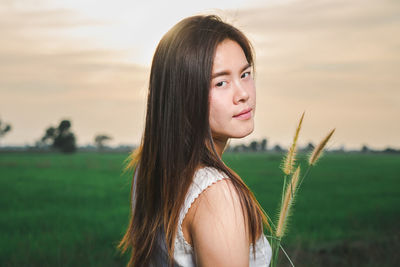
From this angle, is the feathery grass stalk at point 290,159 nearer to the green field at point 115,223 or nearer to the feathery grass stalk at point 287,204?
the feathery grass stalk at point 287,204

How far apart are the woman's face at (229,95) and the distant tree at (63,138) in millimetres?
48783

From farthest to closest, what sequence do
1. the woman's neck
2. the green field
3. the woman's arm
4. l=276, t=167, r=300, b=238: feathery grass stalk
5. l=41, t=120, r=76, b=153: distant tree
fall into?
l=41, t=120, r=76, b=153: distant tree, the green field, the woman's neck, l=276, t=167, r=300, b=238: feathery grass stalk, the woman's arm

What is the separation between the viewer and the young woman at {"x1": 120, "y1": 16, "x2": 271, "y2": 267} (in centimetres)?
120

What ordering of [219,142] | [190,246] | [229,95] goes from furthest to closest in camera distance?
[219,142] < [229,95] < [190,246]

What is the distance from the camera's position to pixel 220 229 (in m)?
1.17

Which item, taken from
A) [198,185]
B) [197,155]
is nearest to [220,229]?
[198,185]

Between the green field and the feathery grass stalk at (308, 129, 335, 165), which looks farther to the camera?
the green field

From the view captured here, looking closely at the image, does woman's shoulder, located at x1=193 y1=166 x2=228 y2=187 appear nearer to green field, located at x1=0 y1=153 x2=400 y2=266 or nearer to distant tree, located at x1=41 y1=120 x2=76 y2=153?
green field, located at x1=0 y1=153 x2=400 y2=266

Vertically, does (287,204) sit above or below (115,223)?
above

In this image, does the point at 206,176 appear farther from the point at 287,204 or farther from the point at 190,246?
the point at 287,204

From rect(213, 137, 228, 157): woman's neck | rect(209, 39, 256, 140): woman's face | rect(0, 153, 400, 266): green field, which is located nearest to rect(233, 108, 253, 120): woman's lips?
rect(209, 39, 256, 140): woman's face

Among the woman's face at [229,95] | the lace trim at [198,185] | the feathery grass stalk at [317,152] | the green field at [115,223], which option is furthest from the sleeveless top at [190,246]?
the green field at [115,223]

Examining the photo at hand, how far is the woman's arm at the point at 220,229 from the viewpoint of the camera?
3.85 feet

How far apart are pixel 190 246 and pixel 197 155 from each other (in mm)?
276
